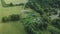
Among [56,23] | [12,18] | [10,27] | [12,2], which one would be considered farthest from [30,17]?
[12,2]

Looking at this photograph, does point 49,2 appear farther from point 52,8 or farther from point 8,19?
point 8,19

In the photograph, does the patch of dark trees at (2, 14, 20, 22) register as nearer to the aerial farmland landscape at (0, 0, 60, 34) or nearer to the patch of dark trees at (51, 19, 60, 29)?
the aerial farmland landscape at (0, 0, 60, 34)

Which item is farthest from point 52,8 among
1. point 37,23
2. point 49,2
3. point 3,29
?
point 3,29

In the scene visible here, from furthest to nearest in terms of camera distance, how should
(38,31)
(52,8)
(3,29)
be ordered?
(52,8) → (3,29) → (38,31)

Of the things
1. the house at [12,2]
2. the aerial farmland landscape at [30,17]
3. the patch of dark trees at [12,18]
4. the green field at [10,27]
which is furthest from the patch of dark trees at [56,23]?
the house at [12,2]

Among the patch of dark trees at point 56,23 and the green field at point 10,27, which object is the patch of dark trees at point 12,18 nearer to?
the green field at point 10,27

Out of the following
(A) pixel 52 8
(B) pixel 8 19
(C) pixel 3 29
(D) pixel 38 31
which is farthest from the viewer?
(A) pixel 52 8

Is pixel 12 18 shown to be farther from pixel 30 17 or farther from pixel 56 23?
pixel 56 23

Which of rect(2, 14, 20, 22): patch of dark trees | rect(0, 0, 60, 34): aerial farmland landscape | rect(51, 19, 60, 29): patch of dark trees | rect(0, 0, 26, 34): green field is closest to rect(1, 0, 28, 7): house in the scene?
rect(0, 0, 60, 34): aerial farmland landscape
